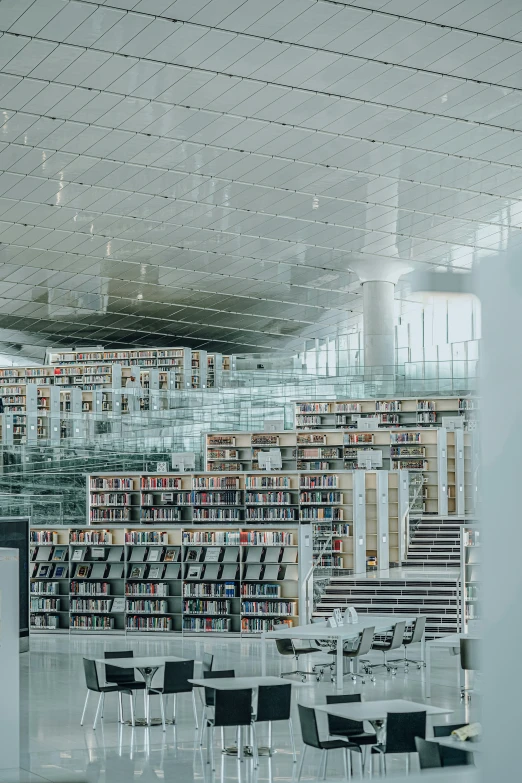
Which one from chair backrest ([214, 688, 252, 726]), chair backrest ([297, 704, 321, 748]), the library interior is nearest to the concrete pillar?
the library interior

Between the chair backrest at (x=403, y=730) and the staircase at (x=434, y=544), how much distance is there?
10672 mm

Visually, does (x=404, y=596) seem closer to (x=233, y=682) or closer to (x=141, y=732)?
(x=141, y=732)

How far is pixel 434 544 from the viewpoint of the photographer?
17875 mm

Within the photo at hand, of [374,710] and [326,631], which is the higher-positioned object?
[374,710]

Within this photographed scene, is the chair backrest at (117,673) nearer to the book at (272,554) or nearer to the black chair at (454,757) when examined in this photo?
the black chair at (454,757)

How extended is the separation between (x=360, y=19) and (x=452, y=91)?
2.83 m

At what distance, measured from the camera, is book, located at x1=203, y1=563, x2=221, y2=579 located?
1511 centimetres

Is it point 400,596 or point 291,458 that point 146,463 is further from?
point 400,596

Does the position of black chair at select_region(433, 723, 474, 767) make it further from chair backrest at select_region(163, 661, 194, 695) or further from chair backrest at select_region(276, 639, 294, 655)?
chair backrest at select_region(276, 639, 294, 655)

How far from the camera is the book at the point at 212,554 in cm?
1505

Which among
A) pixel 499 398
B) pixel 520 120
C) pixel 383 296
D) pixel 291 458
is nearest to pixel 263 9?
pixel 520 120

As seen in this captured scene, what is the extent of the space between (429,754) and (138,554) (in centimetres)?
1106

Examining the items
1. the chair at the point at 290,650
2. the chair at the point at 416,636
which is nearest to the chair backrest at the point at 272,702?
the chair at the point at 290,650

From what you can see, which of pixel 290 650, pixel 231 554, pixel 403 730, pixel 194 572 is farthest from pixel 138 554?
pixel 403 730
